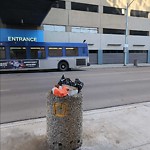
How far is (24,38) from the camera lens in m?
28.0

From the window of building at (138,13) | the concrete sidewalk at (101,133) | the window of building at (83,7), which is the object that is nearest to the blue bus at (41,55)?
the window of building at (83,7)

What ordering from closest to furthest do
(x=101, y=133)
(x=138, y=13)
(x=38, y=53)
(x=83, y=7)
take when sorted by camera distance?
1. (x=101, y=133)
2. (x=38, y=53)
3. (x=83, y=7)
4. (x=138, y=13)

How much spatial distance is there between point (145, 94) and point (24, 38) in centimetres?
2089

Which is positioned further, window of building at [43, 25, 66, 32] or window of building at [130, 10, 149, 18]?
window of building at [130, 10, 149, 18]

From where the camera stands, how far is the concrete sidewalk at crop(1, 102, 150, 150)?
14.1 ft

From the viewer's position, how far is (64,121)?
153 inches

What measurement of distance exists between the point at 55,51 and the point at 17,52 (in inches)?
136

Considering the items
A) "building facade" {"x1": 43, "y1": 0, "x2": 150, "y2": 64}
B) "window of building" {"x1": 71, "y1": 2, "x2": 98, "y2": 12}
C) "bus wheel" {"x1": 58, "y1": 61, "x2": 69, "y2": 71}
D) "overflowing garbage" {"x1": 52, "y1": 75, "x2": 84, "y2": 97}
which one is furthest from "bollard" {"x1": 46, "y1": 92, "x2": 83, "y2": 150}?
"window of building" {"x1": 71, "y1": 2, "x2": 98, "y2": 12}

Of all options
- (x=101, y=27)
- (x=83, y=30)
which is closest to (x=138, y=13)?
(x=101, y=27)

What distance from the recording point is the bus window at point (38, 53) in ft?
67.8

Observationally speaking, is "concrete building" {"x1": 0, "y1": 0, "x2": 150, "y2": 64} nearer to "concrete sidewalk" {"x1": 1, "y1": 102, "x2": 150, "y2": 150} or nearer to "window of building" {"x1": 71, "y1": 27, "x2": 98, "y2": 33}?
"window of building" {"x1": 71, "y1": 27, "x2": 98, "y2": 33}

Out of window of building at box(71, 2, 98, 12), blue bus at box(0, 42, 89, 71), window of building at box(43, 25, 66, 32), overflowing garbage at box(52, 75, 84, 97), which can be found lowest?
overflowing garbage at box(52, 75, 84, 97)

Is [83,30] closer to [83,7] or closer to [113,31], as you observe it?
[83,7]

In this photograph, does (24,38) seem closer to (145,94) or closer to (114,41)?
(114,41)
